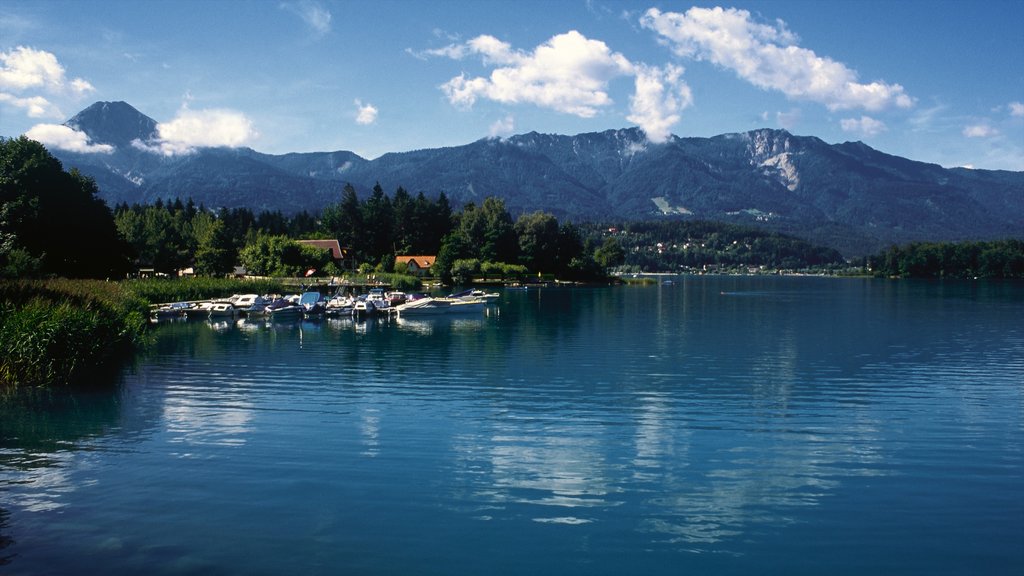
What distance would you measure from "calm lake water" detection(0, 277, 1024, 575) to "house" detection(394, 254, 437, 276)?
10651cm

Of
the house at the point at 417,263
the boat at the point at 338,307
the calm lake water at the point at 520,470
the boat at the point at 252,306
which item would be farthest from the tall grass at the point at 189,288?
the house at the point at 417,263

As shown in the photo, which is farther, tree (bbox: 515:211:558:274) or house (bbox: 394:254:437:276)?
tree (bbox: 515:211:558:274)

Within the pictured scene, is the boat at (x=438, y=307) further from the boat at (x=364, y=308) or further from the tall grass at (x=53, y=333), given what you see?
the tall grass at (x=53, y=333)

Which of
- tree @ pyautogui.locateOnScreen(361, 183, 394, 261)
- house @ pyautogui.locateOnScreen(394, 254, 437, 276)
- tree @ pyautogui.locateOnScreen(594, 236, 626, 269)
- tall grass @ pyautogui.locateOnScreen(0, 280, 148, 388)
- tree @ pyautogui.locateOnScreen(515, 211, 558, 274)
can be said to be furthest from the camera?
tree @ pyautogui.locateOnScreen(594, 236, 626, 269)

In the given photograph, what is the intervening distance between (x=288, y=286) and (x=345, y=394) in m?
84.4

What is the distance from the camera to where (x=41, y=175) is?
6184cm

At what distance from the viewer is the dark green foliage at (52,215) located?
190ft

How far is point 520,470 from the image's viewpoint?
56.6 ft

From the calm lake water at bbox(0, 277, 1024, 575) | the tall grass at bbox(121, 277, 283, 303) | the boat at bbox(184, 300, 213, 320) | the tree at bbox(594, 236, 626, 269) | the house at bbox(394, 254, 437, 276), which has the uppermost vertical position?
the tree at bbox(594, 236, 626, 269)

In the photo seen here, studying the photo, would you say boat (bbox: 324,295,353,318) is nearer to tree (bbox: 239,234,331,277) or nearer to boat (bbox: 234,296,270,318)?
boat (bbox: 234,296,270,318)

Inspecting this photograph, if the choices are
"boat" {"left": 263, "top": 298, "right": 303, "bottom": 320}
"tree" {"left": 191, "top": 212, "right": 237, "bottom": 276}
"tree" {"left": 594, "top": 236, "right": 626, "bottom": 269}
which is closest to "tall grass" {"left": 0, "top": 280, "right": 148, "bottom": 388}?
"boat" {"left": 263, "top": 298, "right": 303, "bottom": 320}

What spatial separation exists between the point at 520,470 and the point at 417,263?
13084cm

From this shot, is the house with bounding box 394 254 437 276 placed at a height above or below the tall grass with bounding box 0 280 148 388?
above

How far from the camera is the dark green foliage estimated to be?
57812mm
